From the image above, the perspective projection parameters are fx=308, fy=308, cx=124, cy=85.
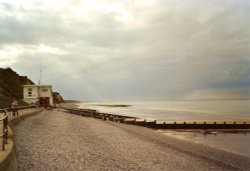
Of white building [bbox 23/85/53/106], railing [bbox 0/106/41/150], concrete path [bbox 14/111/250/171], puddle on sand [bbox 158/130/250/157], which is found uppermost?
white building [bbox 23/85/53/106]

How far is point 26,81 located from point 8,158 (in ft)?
390

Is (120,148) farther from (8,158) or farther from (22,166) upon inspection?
(8,158)

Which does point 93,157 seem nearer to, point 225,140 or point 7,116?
point 7,116

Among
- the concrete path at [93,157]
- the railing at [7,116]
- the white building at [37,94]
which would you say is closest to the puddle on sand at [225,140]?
the concrete path at [93,157]

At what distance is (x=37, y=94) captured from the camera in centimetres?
6384

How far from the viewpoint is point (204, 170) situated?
1428cm

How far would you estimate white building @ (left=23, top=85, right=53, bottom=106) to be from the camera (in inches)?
2485

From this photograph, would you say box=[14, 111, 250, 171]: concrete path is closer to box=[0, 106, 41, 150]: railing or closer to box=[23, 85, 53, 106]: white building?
box=[0, 106, 41, 150]: railing

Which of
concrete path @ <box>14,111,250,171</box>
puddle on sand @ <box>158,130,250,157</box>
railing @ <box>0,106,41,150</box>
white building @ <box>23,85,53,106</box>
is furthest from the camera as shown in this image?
white building @ <box>23,85,53,106</box>

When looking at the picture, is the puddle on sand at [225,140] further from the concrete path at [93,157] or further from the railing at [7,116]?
the railing at [7,116]

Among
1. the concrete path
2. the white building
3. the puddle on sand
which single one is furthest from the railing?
the white building

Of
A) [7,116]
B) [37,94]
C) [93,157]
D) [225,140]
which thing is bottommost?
[225,140]

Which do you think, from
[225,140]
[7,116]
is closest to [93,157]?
[7,116]

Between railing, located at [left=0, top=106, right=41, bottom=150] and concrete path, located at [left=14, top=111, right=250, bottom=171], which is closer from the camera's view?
railing, located at [left=0, top=106, right=41, bottom=150]
